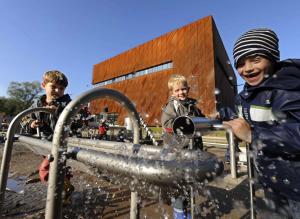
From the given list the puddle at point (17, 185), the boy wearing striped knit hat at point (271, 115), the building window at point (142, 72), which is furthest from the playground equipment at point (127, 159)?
the building window at point (142, 72)

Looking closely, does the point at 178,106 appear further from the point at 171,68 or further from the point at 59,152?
the point at 171,68

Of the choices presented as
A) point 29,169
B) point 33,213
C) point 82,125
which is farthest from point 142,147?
point 29,169

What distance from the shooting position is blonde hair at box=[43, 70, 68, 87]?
12.0 feet

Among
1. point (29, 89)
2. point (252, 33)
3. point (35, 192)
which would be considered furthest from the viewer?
point (29, 89)

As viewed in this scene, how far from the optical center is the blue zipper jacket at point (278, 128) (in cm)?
155

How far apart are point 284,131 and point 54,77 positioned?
3.25 m

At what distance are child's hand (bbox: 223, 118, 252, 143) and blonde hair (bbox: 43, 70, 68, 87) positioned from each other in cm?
299

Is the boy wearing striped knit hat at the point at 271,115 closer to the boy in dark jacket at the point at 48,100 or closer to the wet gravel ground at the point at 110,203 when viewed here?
the wet gravel ground at the point at 110,203

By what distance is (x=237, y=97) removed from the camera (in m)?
2.31

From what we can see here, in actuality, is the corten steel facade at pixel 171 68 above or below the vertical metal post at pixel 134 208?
above

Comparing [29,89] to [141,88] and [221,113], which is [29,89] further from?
[221,113]

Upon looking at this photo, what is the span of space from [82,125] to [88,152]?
2.27 metres

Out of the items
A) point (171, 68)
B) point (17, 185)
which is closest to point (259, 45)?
point (17, 185)

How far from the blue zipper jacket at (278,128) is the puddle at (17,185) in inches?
160
